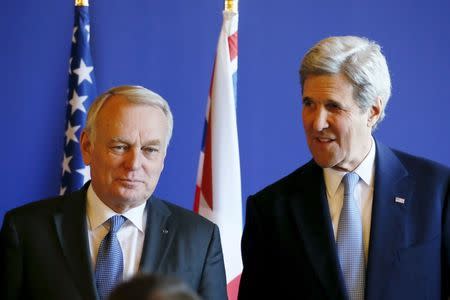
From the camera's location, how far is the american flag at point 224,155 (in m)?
3.59

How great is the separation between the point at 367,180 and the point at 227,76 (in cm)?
156

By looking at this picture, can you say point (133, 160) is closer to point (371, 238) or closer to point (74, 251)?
point (74, 251)

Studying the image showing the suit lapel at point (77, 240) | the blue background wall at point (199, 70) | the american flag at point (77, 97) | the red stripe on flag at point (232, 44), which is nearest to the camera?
the suit lapel at point (77, 240)

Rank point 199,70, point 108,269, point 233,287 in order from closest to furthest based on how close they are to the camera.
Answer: point 108,269 → point 233,287 → point 199,70

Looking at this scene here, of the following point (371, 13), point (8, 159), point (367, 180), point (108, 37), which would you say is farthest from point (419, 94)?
point (8, 159)

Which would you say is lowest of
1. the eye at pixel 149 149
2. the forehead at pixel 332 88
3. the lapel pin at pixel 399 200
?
the lapel pin at pixel 399 200

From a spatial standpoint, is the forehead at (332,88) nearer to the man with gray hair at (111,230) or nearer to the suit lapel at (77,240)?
the man with gray hair at (111,230)

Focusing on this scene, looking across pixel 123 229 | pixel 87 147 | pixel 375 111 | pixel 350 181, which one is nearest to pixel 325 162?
pixel 350 181

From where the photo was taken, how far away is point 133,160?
6.98ft

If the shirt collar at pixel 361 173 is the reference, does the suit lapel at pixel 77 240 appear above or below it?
below

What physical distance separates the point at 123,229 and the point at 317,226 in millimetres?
561

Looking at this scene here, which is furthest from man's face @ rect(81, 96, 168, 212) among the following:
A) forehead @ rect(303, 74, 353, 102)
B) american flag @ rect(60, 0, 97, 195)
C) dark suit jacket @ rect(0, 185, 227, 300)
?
american flag @ rect(60, 0, 97, 195)

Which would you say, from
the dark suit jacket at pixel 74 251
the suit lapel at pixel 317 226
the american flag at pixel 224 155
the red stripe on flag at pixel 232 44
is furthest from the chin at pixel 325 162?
the red stripe on flag at pixel 232 44

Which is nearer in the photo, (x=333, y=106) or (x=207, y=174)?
(x=333, y=106)
